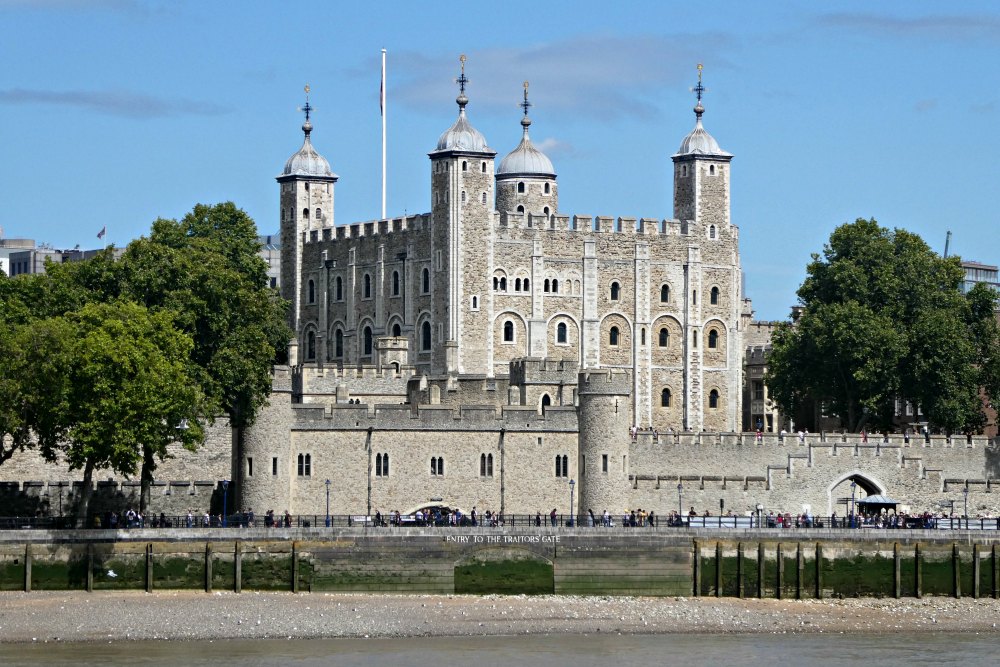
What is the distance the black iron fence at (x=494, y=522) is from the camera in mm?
80312

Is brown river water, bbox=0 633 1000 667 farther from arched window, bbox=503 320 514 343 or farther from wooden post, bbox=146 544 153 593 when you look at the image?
arched window, bbox=503 320 514 343

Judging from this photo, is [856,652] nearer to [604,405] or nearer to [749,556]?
[749,556]

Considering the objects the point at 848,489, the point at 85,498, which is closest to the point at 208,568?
the point at 85,498

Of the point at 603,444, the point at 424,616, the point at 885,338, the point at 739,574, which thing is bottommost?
the point at 424,616

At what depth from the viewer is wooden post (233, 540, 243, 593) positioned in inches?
3061

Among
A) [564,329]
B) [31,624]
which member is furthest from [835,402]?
[31,624]

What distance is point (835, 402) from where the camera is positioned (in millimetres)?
111375

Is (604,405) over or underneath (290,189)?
underneath

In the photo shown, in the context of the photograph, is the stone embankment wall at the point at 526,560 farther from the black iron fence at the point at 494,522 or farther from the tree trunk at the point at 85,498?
the tree trunk at the point at 85,498

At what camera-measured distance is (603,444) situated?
89.9m

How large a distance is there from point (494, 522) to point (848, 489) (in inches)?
Result: 844

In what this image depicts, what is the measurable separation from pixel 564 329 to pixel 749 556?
3867 centimetres

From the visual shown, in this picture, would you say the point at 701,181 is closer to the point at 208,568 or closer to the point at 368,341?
the point at 368,341

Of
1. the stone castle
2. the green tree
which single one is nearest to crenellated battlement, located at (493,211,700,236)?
the stone castle
